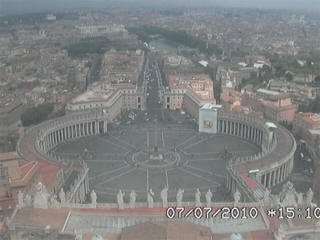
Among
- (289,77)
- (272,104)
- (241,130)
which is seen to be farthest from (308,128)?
(289,77)

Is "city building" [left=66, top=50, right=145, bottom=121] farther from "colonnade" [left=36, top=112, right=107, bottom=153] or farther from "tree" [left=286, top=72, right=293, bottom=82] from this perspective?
"tree" [left=286, top=72, right=293, bottom=82]

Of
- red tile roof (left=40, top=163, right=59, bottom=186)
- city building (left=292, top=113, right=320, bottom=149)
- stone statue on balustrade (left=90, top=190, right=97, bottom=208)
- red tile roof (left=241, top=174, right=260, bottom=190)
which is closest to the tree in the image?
city building (left=292, top=113, right=320, bottom=149)

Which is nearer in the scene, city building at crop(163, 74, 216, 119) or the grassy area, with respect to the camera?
A: city building at crop(163, 74, 216, 119)

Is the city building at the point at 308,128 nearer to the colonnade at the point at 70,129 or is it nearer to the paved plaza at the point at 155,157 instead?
the paved plaza at the point at 155,157

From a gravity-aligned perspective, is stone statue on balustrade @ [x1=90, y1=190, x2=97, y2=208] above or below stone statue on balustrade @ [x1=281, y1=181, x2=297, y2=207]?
below

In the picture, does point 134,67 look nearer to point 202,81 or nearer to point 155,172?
point 202,81

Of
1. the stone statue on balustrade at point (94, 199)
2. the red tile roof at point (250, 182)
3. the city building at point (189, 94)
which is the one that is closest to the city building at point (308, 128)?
the city building at point (189, 94)

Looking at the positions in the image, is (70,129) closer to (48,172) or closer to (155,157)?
(155,157)

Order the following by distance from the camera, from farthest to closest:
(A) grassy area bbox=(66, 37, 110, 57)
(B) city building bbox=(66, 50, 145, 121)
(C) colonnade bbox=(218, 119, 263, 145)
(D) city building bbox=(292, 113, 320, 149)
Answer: (A) grassy area bbox=(66, 37, 110, 57)
(B) city building bbox=(66, 50, 145, 121)
(C) colonnade bbox=(218, 119, 263, 145)
(D) city building bbox=(292, 113, 320, 149)
